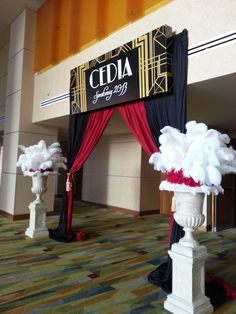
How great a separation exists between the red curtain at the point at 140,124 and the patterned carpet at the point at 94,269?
1672mm

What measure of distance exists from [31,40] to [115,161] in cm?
415

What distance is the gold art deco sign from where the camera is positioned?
3.48 m

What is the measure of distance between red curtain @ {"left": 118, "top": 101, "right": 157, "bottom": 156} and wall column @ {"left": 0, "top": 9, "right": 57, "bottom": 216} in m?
3.52

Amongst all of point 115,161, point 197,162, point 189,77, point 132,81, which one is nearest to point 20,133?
point 115,161

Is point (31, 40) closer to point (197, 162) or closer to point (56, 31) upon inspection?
point (56, 31)

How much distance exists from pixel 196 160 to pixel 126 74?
2116 mm

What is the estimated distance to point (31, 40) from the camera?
6926 mm

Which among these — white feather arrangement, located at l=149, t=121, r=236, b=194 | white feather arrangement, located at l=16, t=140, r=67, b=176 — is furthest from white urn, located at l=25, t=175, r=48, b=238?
white feather arrangement, located at l=149, t=121, r=236, b=194

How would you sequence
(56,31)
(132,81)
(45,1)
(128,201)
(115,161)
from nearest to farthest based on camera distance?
(132,81) < (56,31) < (45,1) < (128,201) < (115,161)

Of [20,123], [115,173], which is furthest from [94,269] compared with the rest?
[115,173]

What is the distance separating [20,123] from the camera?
263 inches

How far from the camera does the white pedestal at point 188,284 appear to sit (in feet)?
8.20

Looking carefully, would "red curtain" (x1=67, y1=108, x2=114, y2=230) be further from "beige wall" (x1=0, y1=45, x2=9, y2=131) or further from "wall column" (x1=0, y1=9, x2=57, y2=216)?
"beige wall" (x1=0, y1=45, x2=9, y2=131)

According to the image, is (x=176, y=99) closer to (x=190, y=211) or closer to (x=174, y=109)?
(x=174, y=109)
